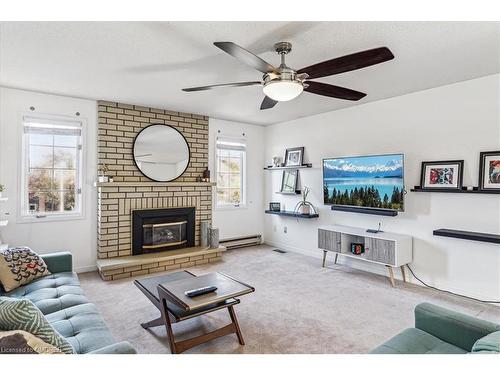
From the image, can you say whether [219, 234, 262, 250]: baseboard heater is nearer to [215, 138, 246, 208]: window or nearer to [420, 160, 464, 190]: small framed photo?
[215, 138, 246, 208]: window

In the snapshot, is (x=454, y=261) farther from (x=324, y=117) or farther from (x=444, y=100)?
(x=324, y=117)

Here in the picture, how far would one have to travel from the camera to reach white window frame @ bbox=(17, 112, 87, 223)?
3721 millimetres

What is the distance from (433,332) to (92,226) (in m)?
4.20

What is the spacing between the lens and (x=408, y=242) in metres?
3.62

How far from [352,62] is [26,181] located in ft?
13.5

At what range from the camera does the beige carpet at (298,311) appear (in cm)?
231

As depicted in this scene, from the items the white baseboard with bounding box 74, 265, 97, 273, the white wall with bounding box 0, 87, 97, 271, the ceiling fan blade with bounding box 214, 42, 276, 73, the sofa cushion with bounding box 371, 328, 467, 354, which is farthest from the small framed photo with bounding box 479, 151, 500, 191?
the white baseboard with bounding box 74, 265, 97, 273

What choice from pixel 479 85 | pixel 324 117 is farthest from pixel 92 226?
Result: pixel 479 85

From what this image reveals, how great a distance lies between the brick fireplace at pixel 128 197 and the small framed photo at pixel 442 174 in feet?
10.1

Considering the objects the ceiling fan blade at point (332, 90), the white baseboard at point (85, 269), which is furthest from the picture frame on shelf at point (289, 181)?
the white baseboard at point (85, 269)

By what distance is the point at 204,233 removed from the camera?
488cm

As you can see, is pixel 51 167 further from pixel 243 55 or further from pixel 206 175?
pixel 243 55

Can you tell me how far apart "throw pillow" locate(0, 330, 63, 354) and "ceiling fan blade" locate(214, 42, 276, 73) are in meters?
1.70

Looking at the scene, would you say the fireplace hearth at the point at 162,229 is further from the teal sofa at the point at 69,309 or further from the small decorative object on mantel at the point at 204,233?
the teal sofa at the point at 69,309
